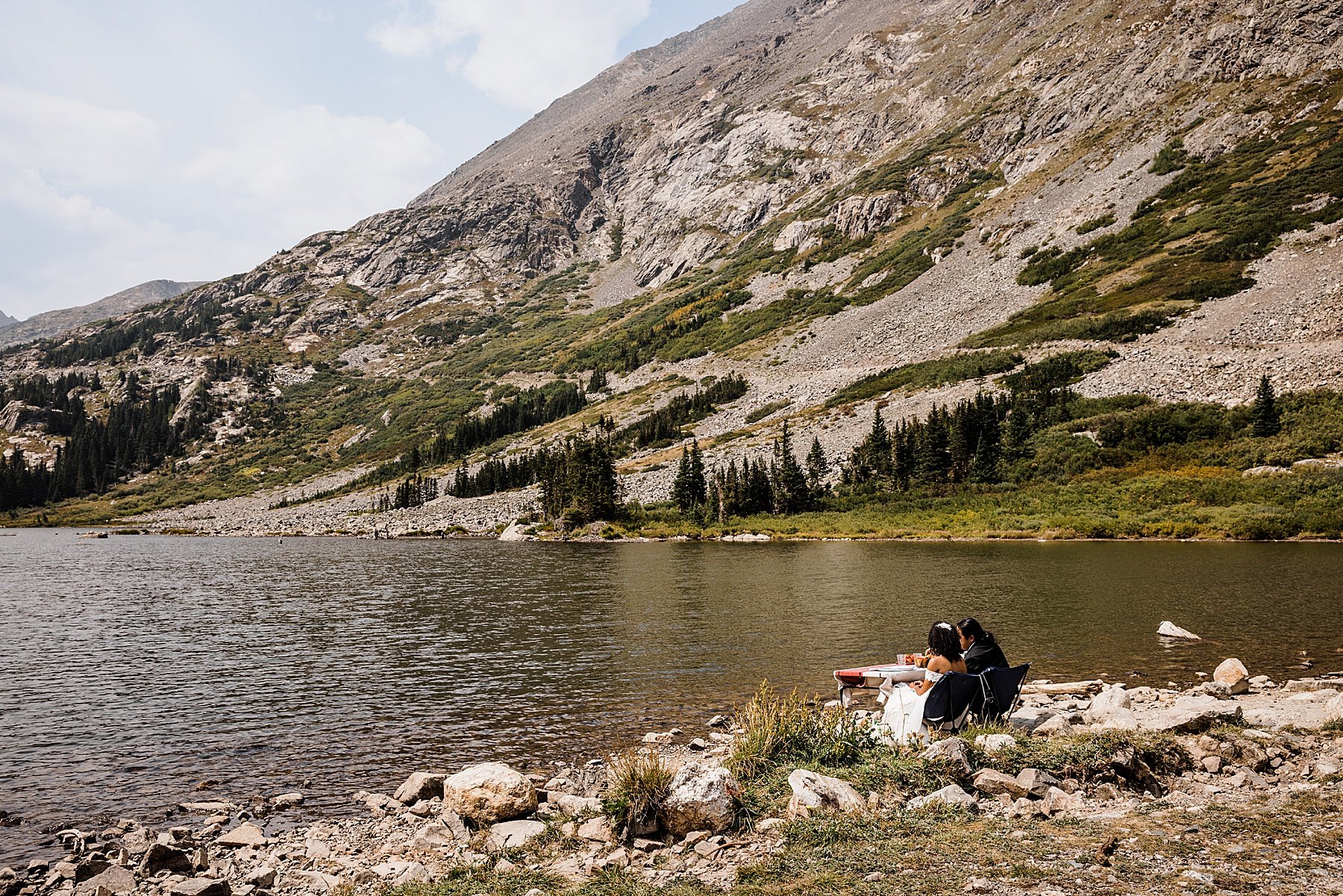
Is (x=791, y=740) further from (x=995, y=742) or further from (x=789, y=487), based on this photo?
(x=789, y=487)

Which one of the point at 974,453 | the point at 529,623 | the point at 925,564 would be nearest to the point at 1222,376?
the point at 974,453

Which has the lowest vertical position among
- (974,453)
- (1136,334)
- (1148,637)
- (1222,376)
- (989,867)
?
(1148,637)

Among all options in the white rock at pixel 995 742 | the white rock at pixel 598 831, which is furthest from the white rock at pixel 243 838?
the white rock at pixel 995 742

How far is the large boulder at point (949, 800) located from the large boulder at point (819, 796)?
0.77m

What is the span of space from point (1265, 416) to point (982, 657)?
71.0 meters

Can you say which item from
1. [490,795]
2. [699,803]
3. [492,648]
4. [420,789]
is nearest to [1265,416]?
[492,648]

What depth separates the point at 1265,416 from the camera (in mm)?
62312

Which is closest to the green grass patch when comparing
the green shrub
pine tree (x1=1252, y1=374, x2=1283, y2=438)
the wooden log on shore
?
pine tree (x1=1252, y1=374, x2=1283, y2=438)

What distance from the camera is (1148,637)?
23500mm

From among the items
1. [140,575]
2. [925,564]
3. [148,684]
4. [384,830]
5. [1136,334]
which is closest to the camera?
[384,830]

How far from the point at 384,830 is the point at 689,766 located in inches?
214

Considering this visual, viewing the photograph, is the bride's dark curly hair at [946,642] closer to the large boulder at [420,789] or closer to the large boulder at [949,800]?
the large boulder at [949,800]

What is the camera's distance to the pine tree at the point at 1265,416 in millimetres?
61688

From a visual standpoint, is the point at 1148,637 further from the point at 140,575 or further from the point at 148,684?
the point at 140,575
